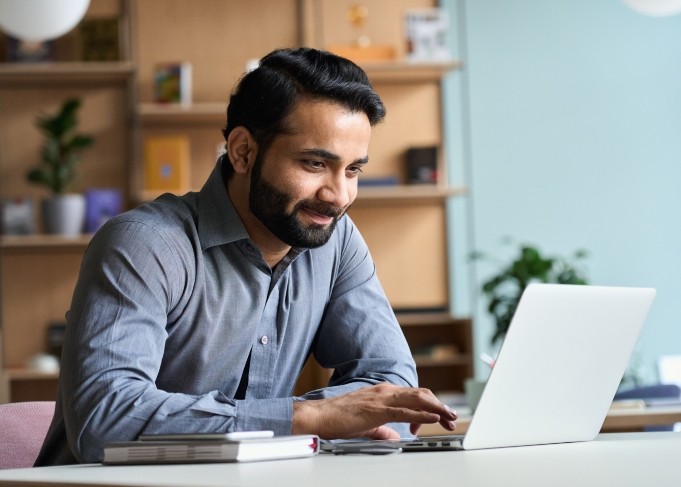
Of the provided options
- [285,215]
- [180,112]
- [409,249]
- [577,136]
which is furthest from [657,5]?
[285,215]

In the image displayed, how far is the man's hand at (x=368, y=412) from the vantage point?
1.42 meters

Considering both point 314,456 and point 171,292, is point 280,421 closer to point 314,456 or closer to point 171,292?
point 314,456

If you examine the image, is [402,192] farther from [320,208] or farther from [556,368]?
[556,368]

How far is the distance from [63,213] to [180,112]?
664 mm

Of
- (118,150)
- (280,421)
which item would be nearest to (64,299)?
(118,150)

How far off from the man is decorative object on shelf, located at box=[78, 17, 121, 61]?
293 centimetres

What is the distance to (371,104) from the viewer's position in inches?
74.9

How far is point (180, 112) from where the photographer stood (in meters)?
4.66

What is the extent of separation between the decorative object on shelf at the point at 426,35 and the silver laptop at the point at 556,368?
3397 mm

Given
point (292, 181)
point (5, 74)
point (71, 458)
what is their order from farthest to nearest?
1. point (5, 74)
2. point (292, 181)
3. point (71, 458)

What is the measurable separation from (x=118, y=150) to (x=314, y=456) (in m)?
3.74

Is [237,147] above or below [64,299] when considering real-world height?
above

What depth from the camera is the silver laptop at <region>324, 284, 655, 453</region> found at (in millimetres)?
1311

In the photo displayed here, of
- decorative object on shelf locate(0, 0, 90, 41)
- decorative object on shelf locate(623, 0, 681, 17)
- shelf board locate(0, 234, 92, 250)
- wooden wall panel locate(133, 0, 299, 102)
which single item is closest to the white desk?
decorative object on shelf locate(0, 0, 90, 41)
